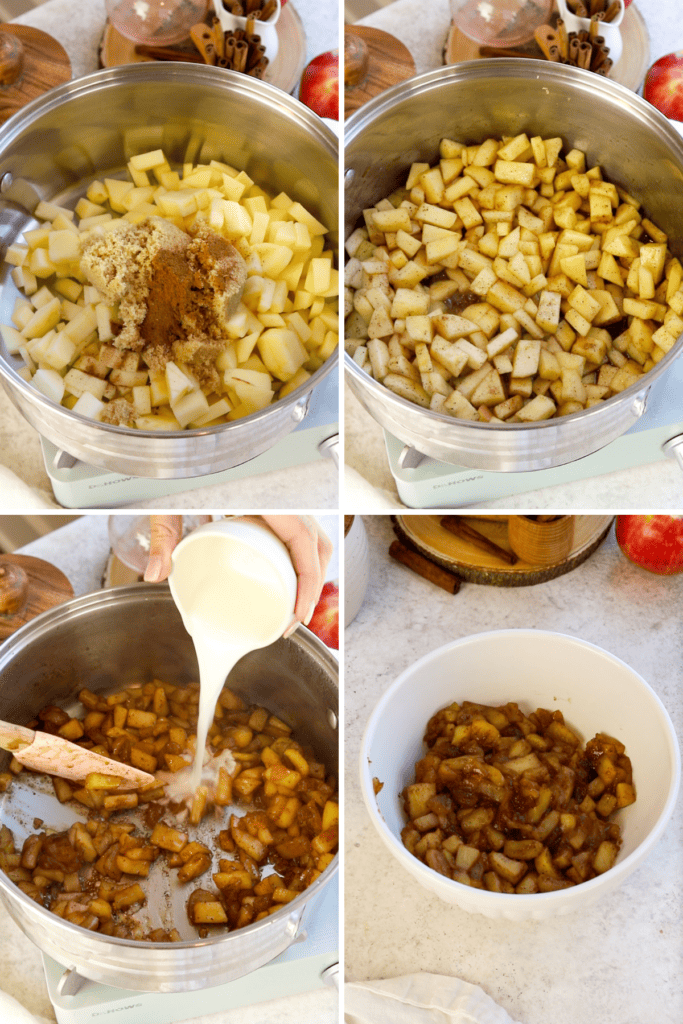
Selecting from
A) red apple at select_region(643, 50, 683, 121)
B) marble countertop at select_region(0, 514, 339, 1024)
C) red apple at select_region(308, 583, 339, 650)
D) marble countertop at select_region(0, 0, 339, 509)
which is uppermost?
red apple at select_region(643, 50, 683, 121)

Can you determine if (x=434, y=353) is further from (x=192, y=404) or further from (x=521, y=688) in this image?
(x=521, y=688)

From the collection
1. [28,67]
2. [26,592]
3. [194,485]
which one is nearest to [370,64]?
[28,67]

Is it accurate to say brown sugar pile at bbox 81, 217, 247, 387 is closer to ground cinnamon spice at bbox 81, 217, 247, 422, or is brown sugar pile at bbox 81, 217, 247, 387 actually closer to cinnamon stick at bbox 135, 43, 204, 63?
ground cinnamon spice at bbox 81, 217, 247, 422

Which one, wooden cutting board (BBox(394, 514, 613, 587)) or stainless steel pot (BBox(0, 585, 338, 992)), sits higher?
wooden cutting board (BBox(394, 514, 613, 587))

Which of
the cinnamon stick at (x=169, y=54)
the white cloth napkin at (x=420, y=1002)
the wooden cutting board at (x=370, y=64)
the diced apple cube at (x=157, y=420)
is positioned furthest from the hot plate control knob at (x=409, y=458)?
the white cloth napkin at (x=420, y=1002)

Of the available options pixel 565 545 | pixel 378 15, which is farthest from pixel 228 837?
pixel 378 15

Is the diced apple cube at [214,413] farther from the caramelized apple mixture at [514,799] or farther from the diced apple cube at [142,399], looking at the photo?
the caramelized apple mixture at [514,799]

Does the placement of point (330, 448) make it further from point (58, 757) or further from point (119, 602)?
point (58, 757)

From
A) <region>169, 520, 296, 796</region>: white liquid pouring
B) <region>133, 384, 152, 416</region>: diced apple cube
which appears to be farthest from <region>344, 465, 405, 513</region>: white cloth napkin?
<region>133, 384, 152, 416</region>: diced apple cube
